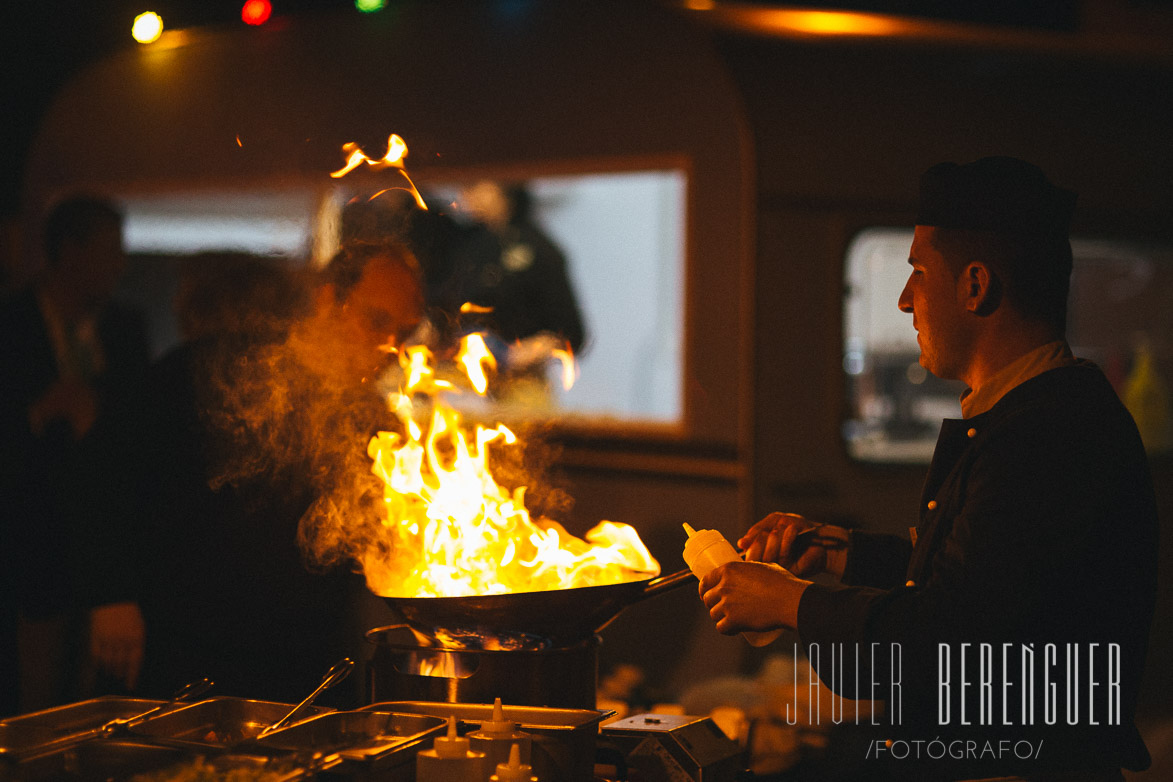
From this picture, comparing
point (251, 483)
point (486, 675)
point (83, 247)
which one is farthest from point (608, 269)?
point (486, 675)

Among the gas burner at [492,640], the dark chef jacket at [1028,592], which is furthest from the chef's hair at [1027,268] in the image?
the gas burner at [492,640]

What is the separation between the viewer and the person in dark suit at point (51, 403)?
4676 mm

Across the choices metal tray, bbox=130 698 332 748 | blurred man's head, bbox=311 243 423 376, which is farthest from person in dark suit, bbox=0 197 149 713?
metal tray, bbox=130 698 332 748

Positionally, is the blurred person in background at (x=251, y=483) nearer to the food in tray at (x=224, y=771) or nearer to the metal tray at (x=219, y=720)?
the metal tray at (x=219, y=720)

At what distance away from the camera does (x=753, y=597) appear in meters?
2.48

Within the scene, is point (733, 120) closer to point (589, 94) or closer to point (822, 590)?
point (589, 94)

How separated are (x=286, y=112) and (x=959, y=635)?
5723 mm

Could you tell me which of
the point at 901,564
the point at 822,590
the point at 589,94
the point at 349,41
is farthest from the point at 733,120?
the point at 822,590

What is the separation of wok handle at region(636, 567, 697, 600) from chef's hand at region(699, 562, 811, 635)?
0.23 m

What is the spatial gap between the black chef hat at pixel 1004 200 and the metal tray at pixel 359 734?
158 centimetres

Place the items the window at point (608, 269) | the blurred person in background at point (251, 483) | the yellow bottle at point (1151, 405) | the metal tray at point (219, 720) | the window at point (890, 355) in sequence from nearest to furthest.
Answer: the metal tray at point (219, 720)
the blurred person in background at point (251, 483)
the window at point (890, 355)
the window at point (608, 269)
the yellow bottle at point (1151, 405)

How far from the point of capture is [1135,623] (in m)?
2.39

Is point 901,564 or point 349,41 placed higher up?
point 349,41

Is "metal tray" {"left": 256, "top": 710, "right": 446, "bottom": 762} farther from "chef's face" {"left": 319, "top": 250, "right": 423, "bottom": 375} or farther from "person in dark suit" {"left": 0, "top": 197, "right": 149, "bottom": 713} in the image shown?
"person in dark suit" {"left": 0, "top": 197, "right": 149, "bottom": 713}
